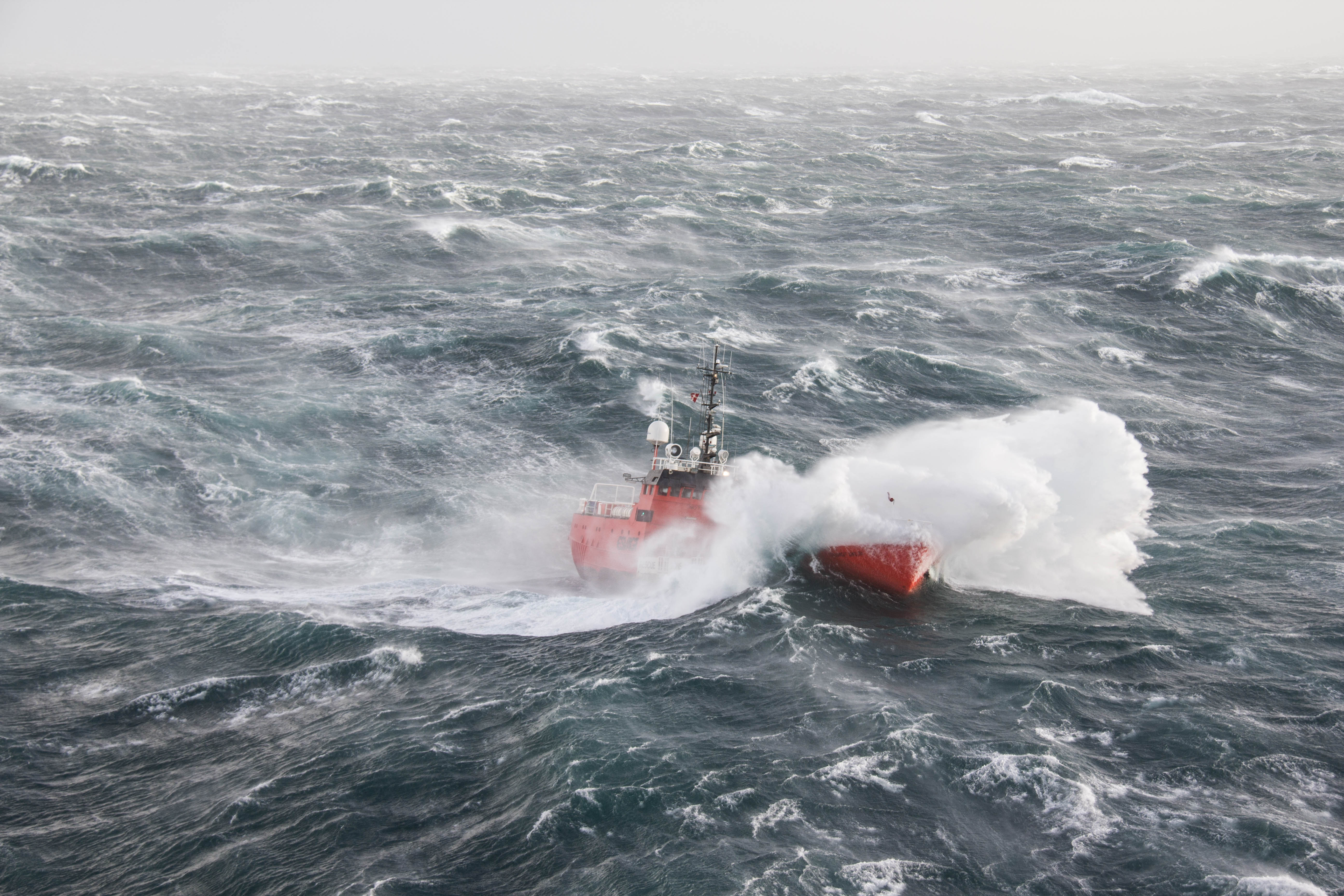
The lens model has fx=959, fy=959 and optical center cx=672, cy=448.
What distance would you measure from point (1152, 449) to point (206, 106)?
619 ft

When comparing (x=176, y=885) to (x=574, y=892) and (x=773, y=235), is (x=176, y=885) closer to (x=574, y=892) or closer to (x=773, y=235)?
(x=574, y=892)

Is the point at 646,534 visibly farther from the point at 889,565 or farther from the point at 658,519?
the point at 889,565

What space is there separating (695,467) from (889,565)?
1006cm

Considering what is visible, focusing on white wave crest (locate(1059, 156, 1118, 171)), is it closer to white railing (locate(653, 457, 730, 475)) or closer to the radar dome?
the radar dome

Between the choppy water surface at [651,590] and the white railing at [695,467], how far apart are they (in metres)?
2.07

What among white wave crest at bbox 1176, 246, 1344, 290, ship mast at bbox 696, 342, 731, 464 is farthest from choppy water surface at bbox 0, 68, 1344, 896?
ship mast at bbox 696, 342, 731, 464

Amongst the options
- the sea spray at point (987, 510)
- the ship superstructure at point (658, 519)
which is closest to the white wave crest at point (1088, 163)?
the sea spray at point (987, 510)

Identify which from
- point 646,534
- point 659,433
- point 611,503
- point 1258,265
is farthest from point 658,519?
point 1258,265

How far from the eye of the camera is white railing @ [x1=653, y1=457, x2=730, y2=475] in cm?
4447

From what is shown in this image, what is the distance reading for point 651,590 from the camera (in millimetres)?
41688

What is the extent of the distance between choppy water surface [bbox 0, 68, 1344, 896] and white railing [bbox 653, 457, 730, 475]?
2067mm

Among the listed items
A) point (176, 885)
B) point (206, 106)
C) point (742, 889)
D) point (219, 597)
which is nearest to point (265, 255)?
point (219, 597)

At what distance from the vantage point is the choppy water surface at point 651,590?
2561 centimetres

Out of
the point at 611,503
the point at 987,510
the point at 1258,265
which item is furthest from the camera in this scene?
the point at 1258,265
